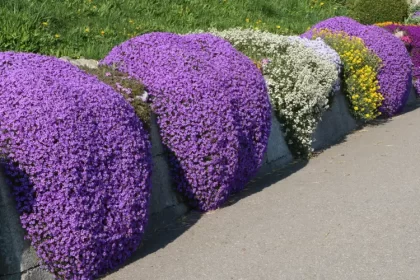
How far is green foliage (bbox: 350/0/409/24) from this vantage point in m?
16.6

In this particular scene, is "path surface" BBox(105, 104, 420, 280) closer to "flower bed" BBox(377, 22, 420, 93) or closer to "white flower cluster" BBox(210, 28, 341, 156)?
"white flower cluster" BBox(210, 28, 341, 156)

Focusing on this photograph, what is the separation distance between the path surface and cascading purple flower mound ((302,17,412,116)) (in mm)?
2929

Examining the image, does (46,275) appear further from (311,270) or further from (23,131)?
(311,270)

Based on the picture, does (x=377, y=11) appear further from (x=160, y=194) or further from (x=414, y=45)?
(x=160, y=194)

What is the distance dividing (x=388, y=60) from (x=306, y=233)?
5708 millimetres

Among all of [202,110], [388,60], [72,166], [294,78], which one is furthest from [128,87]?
[388,60]

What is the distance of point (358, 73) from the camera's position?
995cm

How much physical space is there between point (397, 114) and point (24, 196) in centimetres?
801

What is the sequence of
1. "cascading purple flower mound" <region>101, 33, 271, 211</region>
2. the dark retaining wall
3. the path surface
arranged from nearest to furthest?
the dark retaining wall
the path surface
"cascading purple flower mound" <region>101, 33, 271, 211</region>

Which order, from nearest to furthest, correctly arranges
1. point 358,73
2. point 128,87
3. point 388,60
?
point 128,87 → point 358,73 → point 388,60

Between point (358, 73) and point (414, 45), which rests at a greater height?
point (358, 73)

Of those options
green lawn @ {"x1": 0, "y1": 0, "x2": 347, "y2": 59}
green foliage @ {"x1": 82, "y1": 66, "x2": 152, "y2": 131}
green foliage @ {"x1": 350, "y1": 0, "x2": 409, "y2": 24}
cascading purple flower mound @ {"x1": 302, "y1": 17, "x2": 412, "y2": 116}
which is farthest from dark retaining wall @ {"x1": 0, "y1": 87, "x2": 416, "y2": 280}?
green foliage @ {"x1": 350, "y1": 0, "x2": 409, "y2": 24}

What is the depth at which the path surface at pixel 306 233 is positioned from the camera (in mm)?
5117

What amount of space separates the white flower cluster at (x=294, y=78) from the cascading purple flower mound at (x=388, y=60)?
1.91 metres
